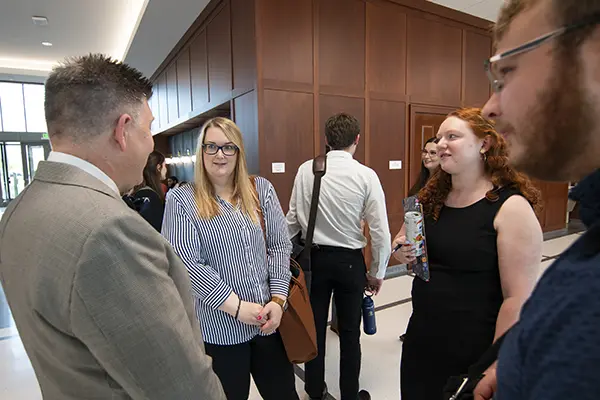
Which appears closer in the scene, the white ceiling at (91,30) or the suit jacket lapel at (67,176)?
the suit jacket lapel at (67,176)

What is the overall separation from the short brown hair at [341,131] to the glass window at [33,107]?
1026 cm

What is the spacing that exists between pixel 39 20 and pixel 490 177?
7.60 m

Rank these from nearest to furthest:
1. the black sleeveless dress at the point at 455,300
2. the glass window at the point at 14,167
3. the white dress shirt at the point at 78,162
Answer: the white dress shirt at the point at 78,162
the black sleeveless dress at the point at 455,300
the glass window at the point at 14,167

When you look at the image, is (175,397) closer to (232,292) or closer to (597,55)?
(232,292)

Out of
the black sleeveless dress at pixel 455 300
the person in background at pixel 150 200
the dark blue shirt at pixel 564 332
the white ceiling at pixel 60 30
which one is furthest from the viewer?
the white ceiling at pixel 60 30

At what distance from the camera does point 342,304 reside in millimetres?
2098

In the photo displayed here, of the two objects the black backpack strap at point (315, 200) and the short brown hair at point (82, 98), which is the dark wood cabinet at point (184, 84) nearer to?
the black backpack strap at point (315, 200)

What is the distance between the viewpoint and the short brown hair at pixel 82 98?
2.79ft

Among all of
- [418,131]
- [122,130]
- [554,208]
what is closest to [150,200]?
[122,130]

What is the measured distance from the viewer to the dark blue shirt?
331 millimetres

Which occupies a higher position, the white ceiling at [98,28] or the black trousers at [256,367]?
the white ceiling at [98,28]

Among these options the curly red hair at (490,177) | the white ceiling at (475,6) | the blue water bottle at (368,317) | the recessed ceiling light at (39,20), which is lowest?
the blue water bottle at (368,317)

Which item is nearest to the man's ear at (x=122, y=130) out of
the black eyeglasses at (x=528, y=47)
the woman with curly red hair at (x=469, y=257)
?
the black eyeglasses at (x=528, y=47)

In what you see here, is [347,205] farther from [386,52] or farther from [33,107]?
[33,107]
